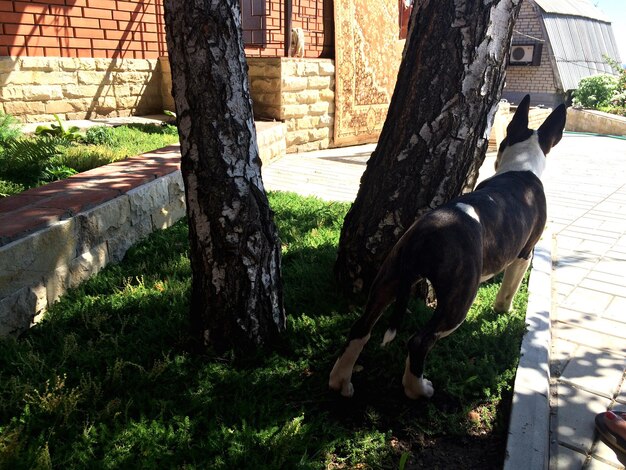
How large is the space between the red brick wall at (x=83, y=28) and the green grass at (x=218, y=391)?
5.77m

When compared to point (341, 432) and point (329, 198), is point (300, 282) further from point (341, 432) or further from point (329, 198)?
point (329, 198)

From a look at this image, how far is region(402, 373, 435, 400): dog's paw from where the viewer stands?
9.55 ft

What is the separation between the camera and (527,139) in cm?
416

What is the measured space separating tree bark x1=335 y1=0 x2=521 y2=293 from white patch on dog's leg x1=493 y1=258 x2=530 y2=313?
2.30ft

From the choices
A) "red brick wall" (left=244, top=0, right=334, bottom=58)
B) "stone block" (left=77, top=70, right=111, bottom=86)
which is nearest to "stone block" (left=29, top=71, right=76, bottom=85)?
"stone block" (left=77, top=70, right=111, bottom=86)

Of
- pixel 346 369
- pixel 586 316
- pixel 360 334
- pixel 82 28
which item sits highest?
pixel 82 28

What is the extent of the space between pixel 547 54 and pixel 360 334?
3013 centimetres

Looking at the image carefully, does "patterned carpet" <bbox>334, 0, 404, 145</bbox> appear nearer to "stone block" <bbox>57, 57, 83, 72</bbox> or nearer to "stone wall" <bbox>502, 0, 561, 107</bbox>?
"stone block" <bbox>57, 57, 83, 72</bbox>

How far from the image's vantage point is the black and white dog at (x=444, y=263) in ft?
8.89

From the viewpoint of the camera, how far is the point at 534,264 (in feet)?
17.3

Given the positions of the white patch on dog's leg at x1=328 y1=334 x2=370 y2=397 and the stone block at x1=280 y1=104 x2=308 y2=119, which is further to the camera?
the stone block at x1=280 y1=104 x2=308 y2=119

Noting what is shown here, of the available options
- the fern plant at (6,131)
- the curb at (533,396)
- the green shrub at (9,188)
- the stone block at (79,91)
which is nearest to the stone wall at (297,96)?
the stone block at (79,91)

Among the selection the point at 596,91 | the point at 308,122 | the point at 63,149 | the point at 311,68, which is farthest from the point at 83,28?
the point at 596,91

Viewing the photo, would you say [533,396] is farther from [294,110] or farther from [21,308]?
[294,110]
